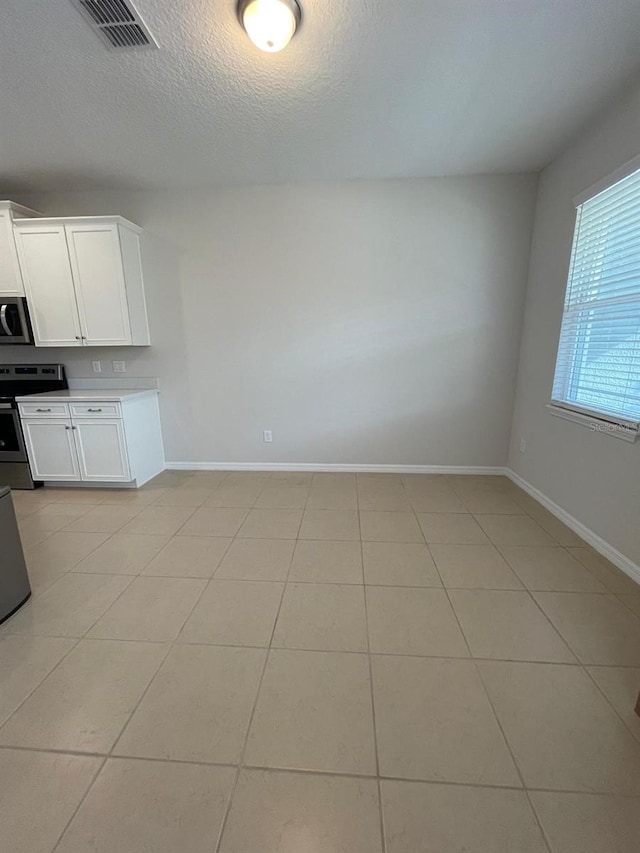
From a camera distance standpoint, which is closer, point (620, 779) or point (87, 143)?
point (620, 779)

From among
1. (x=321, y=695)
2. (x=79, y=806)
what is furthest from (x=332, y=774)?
(x=79, y=806)

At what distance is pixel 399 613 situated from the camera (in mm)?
1771

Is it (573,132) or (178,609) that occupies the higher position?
(573,132)

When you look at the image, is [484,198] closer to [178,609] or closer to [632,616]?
[632,616]

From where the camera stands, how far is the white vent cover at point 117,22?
152 cm

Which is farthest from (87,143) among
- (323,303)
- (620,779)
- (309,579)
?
(620,779)

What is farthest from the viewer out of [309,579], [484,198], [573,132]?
[484,198]

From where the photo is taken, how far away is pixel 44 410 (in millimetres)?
3156

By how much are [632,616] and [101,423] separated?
3886 mm

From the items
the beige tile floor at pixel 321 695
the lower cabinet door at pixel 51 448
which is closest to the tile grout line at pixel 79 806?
the beige tile floor at pixel 321 695

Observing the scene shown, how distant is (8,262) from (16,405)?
1279 mm

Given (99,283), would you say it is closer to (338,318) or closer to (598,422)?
(338,318)

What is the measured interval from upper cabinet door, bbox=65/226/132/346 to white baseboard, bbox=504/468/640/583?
12.8 feet

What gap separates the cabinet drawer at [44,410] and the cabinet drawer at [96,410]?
85 mm
